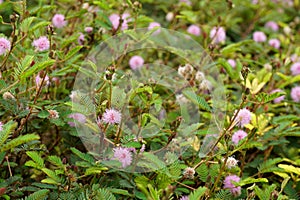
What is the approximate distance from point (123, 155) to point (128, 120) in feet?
0.71

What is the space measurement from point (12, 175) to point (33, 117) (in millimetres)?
216

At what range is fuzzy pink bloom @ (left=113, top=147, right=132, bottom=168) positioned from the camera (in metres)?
1.36

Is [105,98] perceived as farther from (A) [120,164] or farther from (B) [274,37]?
(B) [274,37]

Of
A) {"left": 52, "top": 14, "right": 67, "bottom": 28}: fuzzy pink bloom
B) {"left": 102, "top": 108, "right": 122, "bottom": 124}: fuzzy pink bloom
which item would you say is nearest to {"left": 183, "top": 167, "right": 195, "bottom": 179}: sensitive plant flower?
{"left": 102, "top": 108, "right": 122, "bottom": 124}: fuzzy pink bloom

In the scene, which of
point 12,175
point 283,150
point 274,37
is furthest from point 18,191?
point 274,37

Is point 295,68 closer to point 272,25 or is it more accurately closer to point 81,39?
point 272,25

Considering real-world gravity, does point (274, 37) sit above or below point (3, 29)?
below

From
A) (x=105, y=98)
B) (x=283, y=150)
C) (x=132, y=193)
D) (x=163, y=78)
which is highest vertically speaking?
(x=105, y=98)

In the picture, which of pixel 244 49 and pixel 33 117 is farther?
pixel 244 49

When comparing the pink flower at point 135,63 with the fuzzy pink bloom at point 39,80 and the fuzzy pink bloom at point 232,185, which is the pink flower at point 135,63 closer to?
the fuzzy pink bloom at point 39,80

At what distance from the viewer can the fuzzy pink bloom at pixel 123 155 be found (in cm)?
136

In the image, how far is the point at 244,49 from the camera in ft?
7.93

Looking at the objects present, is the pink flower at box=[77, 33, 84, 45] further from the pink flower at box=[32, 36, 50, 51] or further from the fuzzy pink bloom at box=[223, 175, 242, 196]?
the fuzzy pink bloom at box=[223, 175, 242, 196]

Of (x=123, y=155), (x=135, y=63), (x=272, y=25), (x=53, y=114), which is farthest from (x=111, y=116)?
(x=272, y=25)
